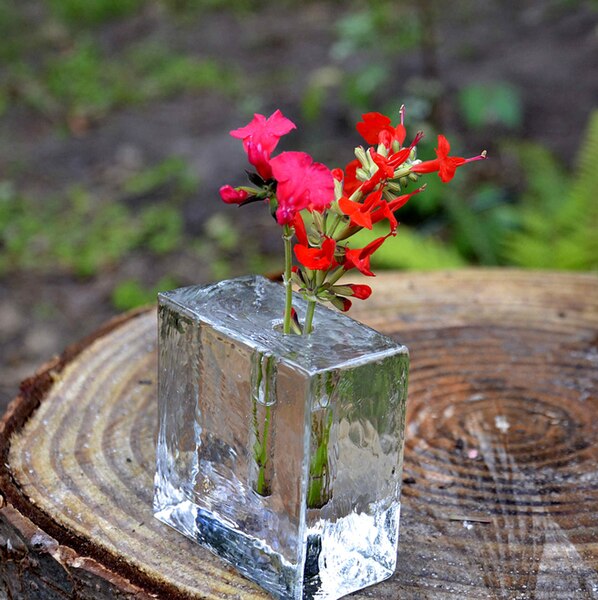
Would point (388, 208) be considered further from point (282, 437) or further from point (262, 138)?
point (282, 437)

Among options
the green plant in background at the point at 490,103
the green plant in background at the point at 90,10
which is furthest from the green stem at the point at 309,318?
the green plant in background at the point at 90,10

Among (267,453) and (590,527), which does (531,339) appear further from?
(267,453)

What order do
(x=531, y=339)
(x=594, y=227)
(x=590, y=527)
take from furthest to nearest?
(x=594, y=227)
(x=531, y=339)
(x=590, y=527)

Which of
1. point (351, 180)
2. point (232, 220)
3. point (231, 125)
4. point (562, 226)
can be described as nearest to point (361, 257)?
point (351, 180)

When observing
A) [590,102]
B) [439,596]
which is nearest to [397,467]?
[439,596]

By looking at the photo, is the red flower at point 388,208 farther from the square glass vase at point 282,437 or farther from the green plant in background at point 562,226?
the green plant in background at point 562,226
